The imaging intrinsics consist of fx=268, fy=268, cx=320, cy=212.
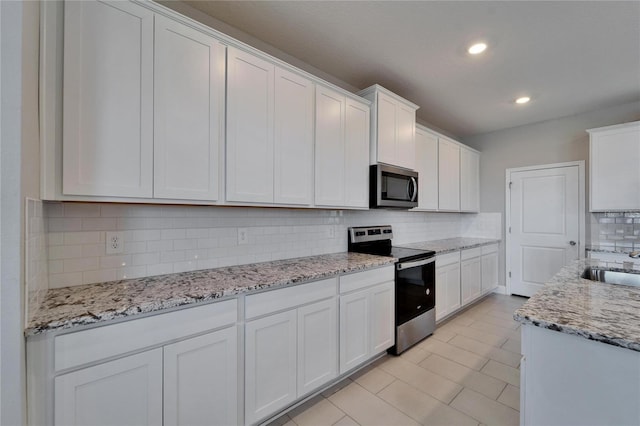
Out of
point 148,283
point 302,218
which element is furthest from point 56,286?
point 302,218

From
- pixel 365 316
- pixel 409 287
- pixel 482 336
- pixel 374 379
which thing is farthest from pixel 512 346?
pixel 365 316

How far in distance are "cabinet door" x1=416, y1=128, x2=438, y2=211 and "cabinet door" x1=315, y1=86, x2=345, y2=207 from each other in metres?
1.42

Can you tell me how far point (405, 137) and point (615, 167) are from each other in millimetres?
2652

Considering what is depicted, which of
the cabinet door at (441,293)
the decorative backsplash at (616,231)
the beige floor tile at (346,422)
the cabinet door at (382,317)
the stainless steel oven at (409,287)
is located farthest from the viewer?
the decorative backsplash at (616,231)

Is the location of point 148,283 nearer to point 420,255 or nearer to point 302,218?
point 302,218

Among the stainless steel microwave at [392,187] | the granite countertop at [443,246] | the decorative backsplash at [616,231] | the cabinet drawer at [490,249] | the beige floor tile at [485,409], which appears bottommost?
the beige floor tile at [485,409]

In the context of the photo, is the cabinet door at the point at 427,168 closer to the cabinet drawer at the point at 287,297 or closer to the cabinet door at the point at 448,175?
Result: the cabinet door at the point at 448,175

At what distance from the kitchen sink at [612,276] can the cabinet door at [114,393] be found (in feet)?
8.62

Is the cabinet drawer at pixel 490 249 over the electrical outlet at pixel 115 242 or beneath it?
beneath

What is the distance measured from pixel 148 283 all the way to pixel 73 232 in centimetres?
47

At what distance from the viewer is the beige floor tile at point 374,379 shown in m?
2.06

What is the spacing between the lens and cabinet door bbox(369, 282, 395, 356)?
2.25 m

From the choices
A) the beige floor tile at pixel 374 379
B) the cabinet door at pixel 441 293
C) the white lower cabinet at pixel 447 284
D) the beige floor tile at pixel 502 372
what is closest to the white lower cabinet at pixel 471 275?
the white lower cabinet at pixel 447 284

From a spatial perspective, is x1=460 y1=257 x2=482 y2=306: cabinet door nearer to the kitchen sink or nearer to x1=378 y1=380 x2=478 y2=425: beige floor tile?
the kitchen sink
